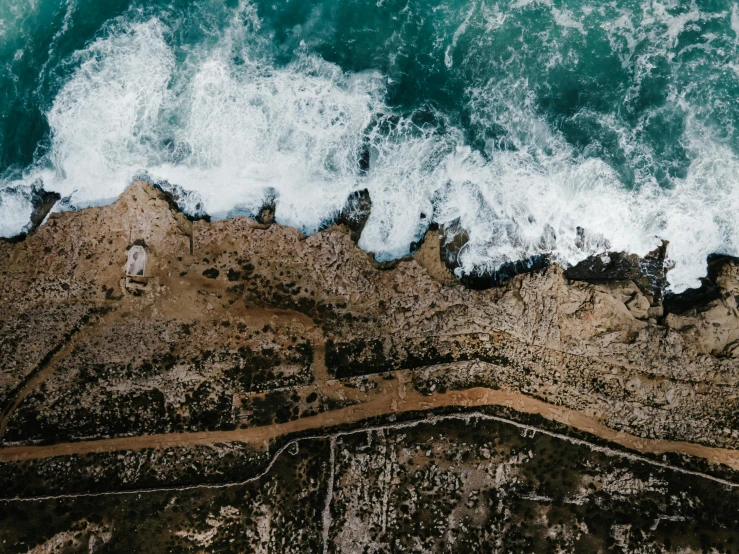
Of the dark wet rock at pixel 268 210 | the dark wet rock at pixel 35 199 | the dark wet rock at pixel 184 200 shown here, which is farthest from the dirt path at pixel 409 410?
the dark wet rock at pixel 35 199

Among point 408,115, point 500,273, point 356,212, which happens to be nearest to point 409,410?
point 500,273

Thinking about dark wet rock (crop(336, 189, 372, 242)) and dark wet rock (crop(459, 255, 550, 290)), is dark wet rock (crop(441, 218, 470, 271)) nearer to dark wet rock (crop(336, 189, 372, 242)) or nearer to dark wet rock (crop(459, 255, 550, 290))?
dark wet rock (crop(459, 255, 550, 290))

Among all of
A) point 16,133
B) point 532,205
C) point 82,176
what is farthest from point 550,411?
point 16,133

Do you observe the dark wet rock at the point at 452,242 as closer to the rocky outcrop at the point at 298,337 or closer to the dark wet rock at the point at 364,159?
the rocky outcrop at the point at 298,337

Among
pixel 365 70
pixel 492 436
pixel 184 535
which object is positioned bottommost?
pixel 184 535

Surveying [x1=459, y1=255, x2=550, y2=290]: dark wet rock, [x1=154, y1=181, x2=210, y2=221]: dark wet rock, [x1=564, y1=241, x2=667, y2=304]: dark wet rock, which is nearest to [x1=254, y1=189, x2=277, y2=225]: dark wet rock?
[x1=154, y1=181, x2=210, y2=221]: dark wet rock

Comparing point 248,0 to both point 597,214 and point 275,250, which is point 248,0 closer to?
point 275,250

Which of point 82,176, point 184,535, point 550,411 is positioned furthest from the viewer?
point 82,176
